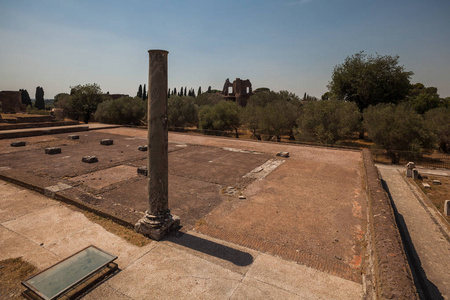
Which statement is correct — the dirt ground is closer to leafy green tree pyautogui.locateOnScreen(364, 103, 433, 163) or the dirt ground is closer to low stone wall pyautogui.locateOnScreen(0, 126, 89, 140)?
low stone wall pyautogui.locateOnScreen(0, 126, 89, 140)

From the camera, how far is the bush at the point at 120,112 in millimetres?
34250

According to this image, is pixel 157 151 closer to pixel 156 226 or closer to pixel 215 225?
pixel 156 226

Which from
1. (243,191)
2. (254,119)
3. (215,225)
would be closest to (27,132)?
(243,191)

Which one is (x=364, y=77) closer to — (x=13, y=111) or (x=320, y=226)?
(x=320, y=226)

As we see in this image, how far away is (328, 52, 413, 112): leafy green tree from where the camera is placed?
103 ft

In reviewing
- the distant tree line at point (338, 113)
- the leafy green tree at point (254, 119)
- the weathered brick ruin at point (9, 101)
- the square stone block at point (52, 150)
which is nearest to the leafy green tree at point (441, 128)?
the distant tree line at point (338, 113)

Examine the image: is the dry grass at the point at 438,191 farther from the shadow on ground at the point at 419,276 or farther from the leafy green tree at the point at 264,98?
the leafy green tree at the point at 264,98

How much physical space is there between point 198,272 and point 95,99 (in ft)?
132

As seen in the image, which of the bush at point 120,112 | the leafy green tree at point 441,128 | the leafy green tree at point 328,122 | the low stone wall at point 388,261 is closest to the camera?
the low stone wall at point 388,261

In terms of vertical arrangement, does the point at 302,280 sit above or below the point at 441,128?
below

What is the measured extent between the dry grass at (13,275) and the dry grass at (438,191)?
44.9ft

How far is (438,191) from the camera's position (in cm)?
1302

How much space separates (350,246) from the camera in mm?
5645

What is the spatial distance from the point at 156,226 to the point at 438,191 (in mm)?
15116
